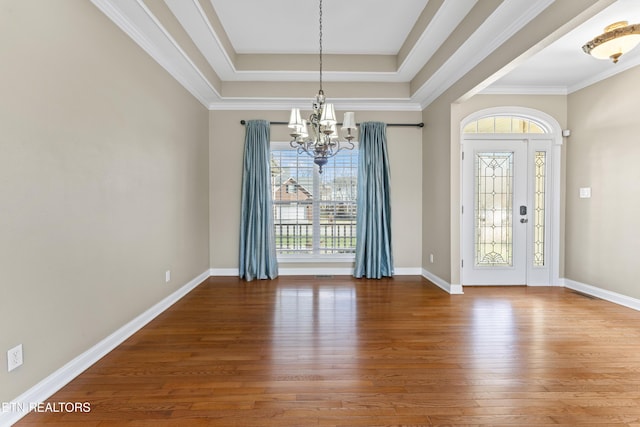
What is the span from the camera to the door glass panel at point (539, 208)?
4.43m

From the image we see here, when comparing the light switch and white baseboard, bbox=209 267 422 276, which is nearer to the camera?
the light switch

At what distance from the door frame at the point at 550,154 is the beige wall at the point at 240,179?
84 centimetres

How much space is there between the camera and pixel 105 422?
66.4 inches

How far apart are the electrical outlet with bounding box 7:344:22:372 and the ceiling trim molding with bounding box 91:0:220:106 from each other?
2.40 m

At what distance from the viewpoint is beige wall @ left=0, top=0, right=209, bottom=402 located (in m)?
1.69

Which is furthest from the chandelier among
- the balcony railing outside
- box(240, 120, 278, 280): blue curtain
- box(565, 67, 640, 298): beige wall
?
box(565, 67, 640, 298): beige wall

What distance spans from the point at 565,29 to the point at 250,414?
347cm

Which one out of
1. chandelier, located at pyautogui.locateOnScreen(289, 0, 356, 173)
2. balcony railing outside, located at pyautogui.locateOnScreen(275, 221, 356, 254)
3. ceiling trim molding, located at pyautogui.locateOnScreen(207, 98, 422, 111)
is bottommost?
balcony railing outside, located at pyautogui.locateOnScreen(275, 221, 356, 254)

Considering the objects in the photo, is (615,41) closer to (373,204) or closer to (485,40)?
(485,40)

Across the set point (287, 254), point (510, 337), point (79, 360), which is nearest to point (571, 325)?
point (510, 337)

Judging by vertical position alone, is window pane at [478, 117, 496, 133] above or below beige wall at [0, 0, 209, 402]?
above

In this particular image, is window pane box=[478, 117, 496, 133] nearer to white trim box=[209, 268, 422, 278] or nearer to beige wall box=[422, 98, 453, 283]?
beige wall box=[422, 98, 453, 283]

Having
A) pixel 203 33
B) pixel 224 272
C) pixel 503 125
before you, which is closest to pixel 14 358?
pixel 203 33

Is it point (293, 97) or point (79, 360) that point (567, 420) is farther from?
point (293, 97)
